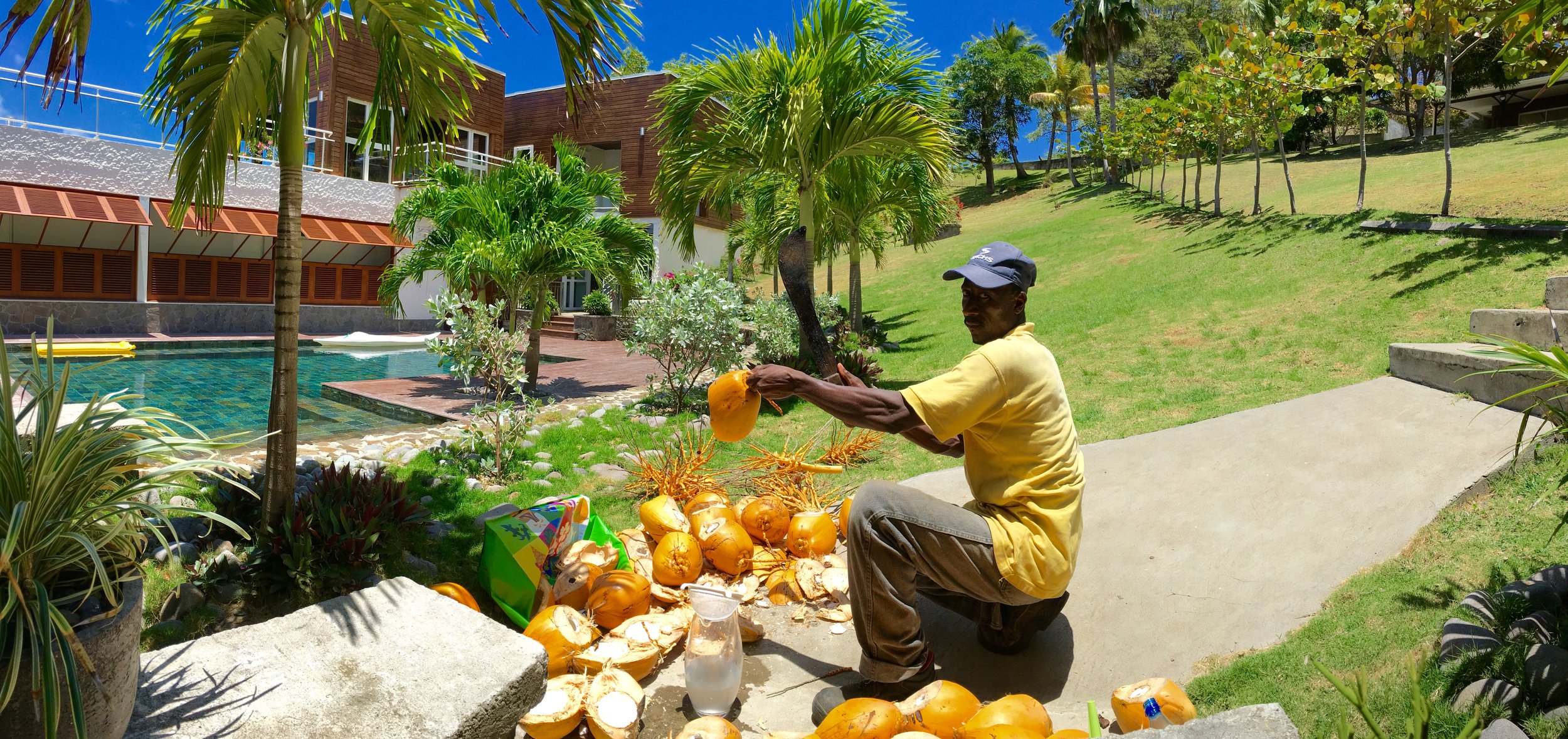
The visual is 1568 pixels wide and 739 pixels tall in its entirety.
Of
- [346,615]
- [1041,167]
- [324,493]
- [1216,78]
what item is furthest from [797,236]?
[1041,167]

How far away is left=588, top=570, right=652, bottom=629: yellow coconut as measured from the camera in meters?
3.78

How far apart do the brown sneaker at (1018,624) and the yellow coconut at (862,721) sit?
2.61 feet

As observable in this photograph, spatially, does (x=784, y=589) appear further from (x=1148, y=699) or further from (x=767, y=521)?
(x=1148, y=699)

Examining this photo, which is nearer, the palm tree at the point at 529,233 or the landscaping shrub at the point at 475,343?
the landscaping shrub at the point at 475,343

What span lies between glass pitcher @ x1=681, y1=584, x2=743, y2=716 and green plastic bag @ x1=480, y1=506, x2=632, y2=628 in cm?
100

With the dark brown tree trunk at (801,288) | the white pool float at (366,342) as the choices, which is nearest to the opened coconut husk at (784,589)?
the dark brown tree trunk at (801,288)

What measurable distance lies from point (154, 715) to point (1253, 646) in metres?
3.56

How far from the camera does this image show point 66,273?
18.8 m

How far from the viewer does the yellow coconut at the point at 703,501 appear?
487cm

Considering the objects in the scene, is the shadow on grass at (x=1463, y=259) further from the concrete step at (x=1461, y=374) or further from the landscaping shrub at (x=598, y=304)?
the landscaping shrub at (x=598, y=304)

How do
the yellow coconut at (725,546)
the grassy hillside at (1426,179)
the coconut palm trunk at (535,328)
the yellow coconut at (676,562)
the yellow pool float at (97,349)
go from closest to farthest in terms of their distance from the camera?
the yellow coconut at (676,562)
the yellow coconut at (725,546)
the coconut palm trunk at (535,328)
the yellow pool float at (97,349)
the grassy hillside at (1426,179)

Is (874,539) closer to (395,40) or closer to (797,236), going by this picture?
(797,236)

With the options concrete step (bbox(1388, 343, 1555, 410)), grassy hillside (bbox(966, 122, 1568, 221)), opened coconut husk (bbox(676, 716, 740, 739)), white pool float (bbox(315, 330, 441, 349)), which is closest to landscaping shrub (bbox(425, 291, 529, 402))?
opened coconut husk (bbox(676, 716, 740, 739))

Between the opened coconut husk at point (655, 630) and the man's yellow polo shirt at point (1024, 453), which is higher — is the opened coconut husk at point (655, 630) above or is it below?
below
